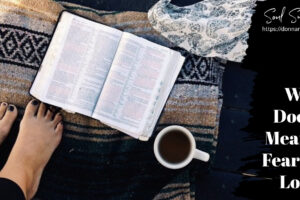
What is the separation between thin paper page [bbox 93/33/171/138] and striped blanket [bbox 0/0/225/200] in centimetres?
8

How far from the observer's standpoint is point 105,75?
0.89 meters

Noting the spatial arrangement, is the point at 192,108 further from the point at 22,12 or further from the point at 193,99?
the point at 22,12

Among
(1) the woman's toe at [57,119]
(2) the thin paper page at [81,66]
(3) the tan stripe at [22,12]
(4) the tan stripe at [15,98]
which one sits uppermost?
(3) the tan stripe at [22,12]

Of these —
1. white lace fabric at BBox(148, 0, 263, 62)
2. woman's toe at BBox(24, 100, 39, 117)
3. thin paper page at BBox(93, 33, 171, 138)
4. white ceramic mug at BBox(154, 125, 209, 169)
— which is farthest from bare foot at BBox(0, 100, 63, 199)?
white lace fabric at BBox(148, 0, 263, 62)

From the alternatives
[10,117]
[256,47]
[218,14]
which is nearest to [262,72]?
[256,47]

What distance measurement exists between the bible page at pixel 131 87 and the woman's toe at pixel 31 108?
18 cm

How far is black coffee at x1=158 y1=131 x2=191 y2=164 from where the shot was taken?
0.89m

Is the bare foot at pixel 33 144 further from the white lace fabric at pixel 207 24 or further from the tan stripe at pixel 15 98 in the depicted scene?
the white lace fabric at pixel 207 24

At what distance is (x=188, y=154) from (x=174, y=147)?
0.13ft

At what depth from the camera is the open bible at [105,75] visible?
88 cm

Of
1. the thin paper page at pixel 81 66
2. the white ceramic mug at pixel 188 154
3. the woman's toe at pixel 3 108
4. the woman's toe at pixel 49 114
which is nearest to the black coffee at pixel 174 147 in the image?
the white ceramic mug at pixel 188 154

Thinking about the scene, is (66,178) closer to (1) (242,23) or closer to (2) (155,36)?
(2) (155,36)

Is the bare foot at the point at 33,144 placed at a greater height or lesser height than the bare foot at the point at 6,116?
lesser

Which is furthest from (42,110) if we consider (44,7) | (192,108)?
(192,108)
